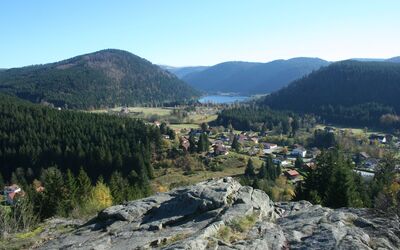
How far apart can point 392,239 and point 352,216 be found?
3.23 metres

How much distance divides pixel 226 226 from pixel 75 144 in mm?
96381

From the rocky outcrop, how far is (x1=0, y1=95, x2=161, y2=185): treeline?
6887 cm

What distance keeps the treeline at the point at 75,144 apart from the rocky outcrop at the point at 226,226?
68.9 meters

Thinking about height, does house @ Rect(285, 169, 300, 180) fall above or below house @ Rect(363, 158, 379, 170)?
above

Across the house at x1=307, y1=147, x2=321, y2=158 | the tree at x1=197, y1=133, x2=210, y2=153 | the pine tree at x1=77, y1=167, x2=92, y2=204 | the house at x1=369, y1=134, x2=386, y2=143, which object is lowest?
the house at x1=369, y1=134, x2=386, y2=143

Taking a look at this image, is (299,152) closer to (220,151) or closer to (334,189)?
A: (220,151)

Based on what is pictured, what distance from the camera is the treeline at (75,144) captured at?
100188mm

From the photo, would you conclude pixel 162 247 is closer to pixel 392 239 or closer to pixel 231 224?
pixel 231 224

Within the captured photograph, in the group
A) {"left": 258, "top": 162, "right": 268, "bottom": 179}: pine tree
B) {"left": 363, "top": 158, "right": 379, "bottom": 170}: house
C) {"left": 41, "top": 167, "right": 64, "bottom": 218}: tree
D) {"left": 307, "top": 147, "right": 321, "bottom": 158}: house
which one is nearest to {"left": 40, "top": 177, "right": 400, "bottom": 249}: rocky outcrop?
{"left": 41, "top": 167, "right": 64, "bottom": 218}: tree

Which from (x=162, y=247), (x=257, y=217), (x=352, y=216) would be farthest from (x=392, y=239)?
(x=162, y=247)

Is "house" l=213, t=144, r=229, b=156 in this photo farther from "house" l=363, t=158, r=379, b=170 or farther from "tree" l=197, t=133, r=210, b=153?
"house" l=363, t=158, r=379, b=170

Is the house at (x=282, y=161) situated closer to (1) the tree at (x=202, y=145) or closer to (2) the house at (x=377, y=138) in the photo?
(1) the tree at (x=202, y=145)

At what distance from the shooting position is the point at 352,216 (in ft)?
74.2

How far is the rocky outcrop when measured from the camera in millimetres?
18734
